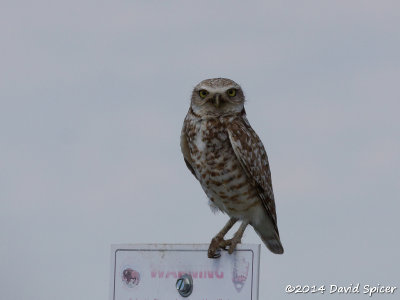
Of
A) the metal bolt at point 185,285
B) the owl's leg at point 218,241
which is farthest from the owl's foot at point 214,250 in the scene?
the metal bolt at point 185,285


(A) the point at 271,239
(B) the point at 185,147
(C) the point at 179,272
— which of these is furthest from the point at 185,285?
(A) the point at 271,239

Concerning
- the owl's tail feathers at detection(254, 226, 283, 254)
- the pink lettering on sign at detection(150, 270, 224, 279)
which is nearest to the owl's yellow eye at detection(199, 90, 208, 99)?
the owl's tail feathers at detection(254, 226, 283, 254)

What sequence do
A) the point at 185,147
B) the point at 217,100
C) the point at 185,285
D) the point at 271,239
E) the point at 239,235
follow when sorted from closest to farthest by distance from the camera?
the point at 185,285, the point at 239,235, the point at 217,100, the point at 185,147, the point at 271,239

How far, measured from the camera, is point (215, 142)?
23.1 feet

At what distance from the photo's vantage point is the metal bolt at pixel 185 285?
4.78 m

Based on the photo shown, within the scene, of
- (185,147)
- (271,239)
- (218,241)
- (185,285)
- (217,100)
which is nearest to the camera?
(185,285)

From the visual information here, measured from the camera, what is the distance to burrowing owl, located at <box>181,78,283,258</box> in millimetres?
7020

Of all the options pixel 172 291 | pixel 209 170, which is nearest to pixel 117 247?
pixel 172 291

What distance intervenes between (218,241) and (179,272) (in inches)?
30.3

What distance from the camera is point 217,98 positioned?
7199 mm

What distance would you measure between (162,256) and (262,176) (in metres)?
2.45

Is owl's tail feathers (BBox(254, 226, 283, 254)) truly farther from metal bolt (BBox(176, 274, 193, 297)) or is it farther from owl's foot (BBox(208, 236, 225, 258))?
metal bolt (BBox(176, 274, 193, 297))

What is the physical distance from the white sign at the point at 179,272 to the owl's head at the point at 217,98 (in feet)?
8.13

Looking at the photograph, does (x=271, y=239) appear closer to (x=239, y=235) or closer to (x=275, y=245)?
(x=275, y=245)
